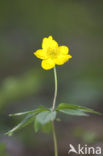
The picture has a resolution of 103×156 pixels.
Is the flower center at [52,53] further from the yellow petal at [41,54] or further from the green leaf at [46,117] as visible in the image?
the green leaf at [46,117]

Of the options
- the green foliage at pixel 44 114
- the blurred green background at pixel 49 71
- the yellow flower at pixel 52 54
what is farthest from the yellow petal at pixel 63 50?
the blurred green background at pixel 49 71

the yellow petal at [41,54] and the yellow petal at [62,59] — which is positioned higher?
the yellow petal at [41,54]

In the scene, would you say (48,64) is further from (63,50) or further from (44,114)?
(44,114)

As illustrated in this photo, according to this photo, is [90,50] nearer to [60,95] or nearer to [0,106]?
[60,95]

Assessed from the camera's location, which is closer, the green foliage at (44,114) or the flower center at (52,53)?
the green foliage at (44,114)

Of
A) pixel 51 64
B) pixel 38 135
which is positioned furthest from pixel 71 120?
pixel 51 64

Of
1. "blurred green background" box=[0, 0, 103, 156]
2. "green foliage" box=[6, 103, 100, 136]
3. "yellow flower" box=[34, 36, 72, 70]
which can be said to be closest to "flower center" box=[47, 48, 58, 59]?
"yellow flower" box=[34, 36, 72, 70]
